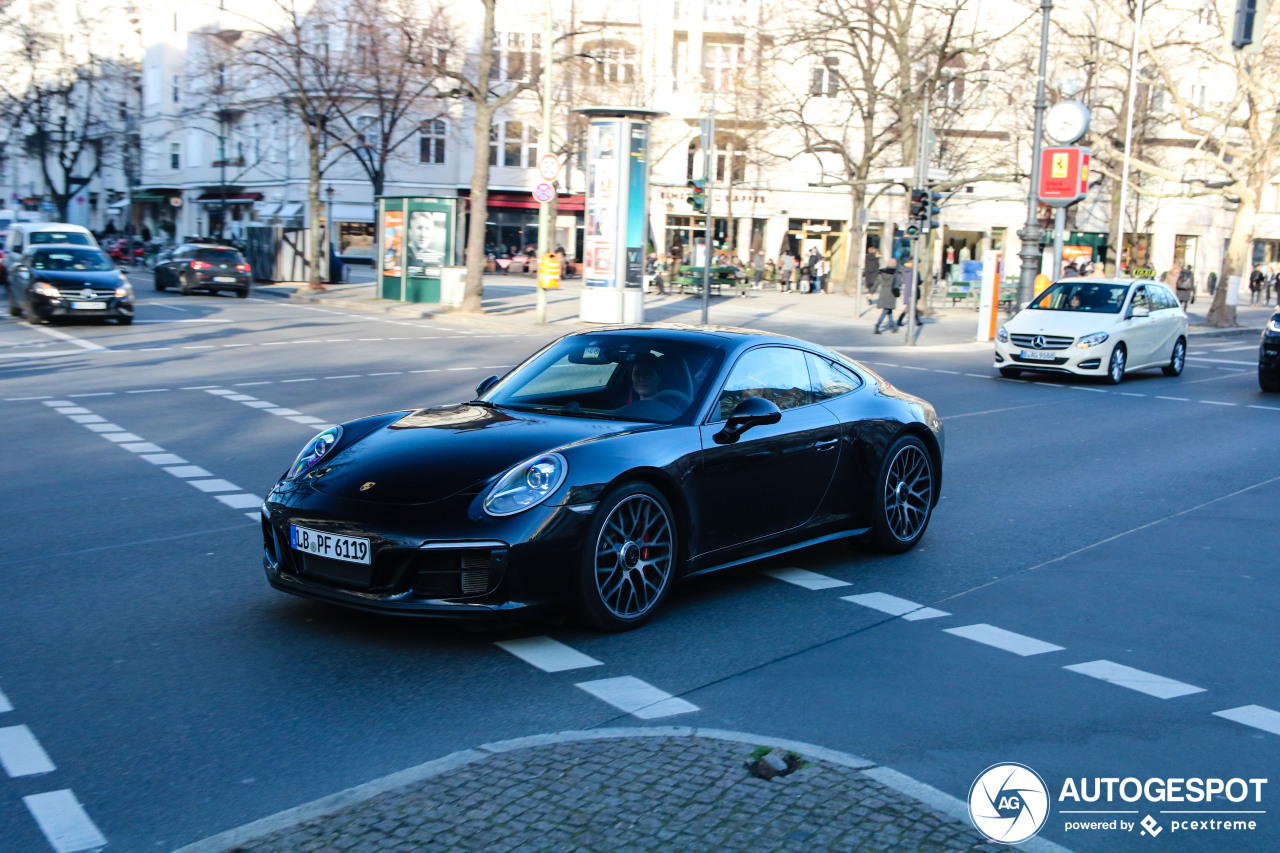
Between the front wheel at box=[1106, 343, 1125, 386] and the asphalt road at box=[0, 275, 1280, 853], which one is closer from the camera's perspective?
the asphalt road at box=[0, 275, 1280, 853]

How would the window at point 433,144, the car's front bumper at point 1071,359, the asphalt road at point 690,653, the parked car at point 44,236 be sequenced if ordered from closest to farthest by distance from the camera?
1. the asphalt road at point 690,653
2. the car's front bumper at point 1071,359
3. the parked car at point 44,236
4. the window at point 433,144

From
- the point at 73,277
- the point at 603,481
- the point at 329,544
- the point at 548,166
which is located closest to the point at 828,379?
the point at 603,481

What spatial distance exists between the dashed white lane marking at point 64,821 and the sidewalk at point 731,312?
846 inches

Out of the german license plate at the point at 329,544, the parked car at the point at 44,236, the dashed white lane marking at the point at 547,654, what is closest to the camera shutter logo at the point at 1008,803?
the dashed white lane marking at the point at 547,654

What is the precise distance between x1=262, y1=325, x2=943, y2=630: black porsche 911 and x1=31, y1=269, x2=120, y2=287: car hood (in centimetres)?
1905

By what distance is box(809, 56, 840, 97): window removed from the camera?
1625 inches

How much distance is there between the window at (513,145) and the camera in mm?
63094

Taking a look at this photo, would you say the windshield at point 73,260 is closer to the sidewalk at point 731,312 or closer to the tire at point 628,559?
the sidewalk at point 731,312

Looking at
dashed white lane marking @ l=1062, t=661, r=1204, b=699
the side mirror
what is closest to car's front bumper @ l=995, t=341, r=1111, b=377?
the side mirror

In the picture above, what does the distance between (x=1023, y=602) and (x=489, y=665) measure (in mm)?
2906

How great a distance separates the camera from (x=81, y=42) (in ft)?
186

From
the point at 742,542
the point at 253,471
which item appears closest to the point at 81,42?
the point at 253,471

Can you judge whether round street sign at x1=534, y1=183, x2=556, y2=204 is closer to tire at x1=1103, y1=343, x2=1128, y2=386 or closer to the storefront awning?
tire at x1=1103, y1=343, x2=1128, y2=386

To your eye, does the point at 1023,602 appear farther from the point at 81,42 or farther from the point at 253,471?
the point at 81,42
